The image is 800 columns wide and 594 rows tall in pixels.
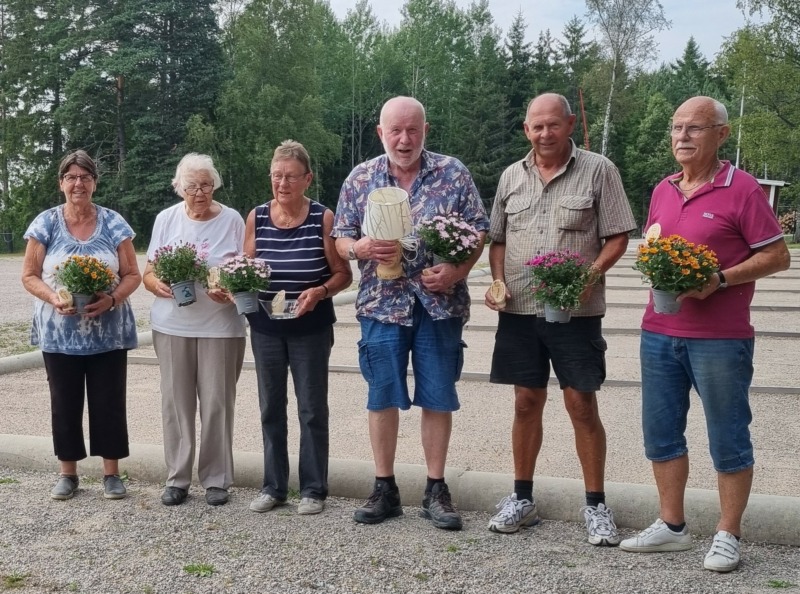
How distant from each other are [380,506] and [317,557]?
60 cm

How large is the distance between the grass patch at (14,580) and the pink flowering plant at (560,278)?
2.64m

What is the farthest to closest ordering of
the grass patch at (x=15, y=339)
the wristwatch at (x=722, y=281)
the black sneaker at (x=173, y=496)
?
1. the grass patch at (x=15, y=339)
2. the black sneaker at (x=173, y=496)
3. the wristwatch at (x=722, y=281)

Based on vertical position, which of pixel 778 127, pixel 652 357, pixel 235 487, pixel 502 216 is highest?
pixel 778 127

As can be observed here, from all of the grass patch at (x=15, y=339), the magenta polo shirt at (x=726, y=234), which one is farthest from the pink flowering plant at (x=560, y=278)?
the grass patch at (x=15, y=339)

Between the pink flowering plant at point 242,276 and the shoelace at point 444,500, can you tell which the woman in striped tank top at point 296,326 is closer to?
the pink flowering plant at point 242,276

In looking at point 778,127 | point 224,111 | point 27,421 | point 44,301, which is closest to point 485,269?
point 27,421

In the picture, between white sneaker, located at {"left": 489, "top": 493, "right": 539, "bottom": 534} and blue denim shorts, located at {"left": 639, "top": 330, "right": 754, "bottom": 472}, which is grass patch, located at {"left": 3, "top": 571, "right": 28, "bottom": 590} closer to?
white sneaker, located at {"left": 489, "top": 493, "right": 539, "bottom": 534}

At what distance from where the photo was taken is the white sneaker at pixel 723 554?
3809 mm

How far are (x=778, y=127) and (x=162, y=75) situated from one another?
28726 millimetres

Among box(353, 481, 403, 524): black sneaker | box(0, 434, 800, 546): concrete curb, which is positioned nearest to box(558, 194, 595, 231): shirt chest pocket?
box(0, 434, 800, 546): concrete curb

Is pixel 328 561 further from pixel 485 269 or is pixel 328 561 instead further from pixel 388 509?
pixel 485 269

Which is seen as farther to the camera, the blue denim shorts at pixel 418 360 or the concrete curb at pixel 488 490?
the blue denim shorts at pixel 418 360

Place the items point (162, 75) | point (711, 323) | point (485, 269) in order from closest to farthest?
point (711, 323) → point (485, 269) → point (162, 75)

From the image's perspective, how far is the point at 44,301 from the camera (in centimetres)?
496
